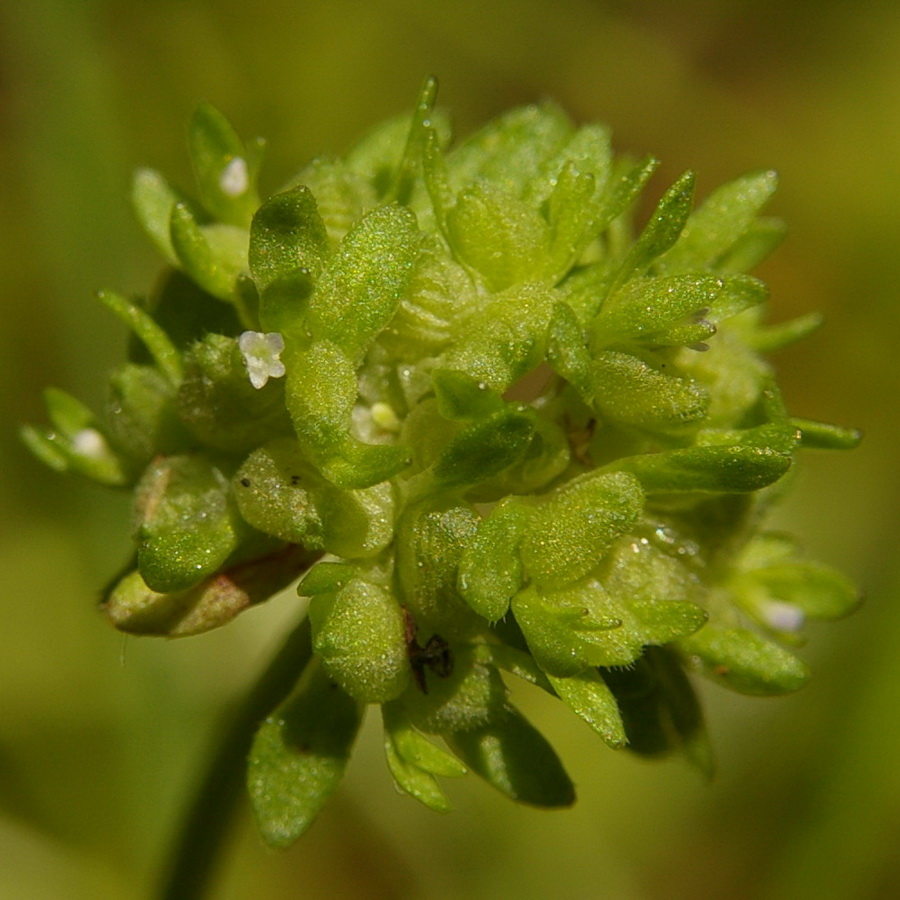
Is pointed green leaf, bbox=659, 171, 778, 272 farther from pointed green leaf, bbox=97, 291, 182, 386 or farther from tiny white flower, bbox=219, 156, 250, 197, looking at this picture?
pointed green leaf, bbox=97, 291, 182, 386

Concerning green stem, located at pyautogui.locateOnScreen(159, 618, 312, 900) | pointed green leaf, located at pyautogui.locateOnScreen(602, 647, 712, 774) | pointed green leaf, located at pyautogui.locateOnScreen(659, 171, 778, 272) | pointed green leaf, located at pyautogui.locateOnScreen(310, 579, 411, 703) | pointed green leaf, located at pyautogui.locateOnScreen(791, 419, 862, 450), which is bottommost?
green stem, located at pyautogui.locateOnScreen(159, 618, 312, 900)

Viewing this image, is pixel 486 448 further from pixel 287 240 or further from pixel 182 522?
pixel 182 522

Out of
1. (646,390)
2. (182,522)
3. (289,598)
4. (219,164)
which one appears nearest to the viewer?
(646,390)

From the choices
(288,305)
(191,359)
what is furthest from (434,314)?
(191,359)

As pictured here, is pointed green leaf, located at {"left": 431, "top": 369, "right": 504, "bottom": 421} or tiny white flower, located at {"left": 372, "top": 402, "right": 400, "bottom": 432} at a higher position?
pointed green leaf, located at {"left": 431, "top": 369, "right": 504, "bottom": 421}

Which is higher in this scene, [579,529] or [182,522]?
[579,529]

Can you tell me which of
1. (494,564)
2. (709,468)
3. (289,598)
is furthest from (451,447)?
(289,598)

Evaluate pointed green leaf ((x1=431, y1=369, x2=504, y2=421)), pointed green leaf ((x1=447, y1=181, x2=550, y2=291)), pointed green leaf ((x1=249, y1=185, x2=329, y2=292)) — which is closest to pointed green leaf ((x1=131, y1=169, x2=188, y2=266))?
pointed green leaf ((x1=249, y1=185, x2=329, y2=292))

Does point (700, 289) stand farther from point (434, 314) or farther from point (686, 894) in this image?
point (686, 894)
